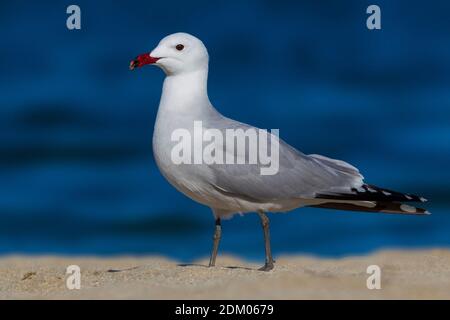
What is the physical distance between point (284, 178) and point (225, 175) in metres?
0.54

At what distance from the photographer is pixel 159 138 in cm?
Result: 788

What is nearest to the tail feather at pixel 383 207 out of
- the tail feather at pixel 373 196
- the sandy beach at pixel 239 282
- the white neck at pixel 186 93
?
the tail feather at pixel 373 196

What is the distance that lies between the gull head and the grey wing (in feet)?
1.78

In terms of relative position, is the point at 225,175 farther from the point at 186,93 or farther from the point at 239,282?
the point at 239,282

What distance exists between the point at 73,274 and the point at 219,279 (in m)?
1.20

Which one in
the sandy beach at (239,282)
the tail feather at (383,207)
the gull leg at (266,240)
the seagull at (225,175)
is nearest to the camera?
the sandy beach at (239,282)

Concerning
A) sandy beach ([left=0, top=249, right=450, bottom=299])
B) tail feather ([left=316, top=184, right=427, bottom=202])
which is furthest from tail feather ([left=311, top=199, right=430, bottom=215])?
sandy beach ([left=0, top=249, right=450, bottom=299])

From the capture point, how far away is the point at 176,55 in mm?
8117

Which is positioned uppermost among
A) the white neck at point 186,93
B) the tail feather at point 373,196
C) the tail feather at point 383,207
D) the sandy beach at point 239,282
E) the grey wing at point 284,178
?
the white neck at point 186,93

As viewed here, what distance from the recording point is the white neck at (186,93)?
26.4 feet

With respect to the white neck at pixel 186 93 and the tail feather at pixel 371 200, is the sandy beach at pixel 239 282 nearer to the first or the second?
the tail feather at pixel 371 200

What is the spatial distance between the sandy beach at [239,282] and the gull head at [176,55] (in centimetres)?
159
